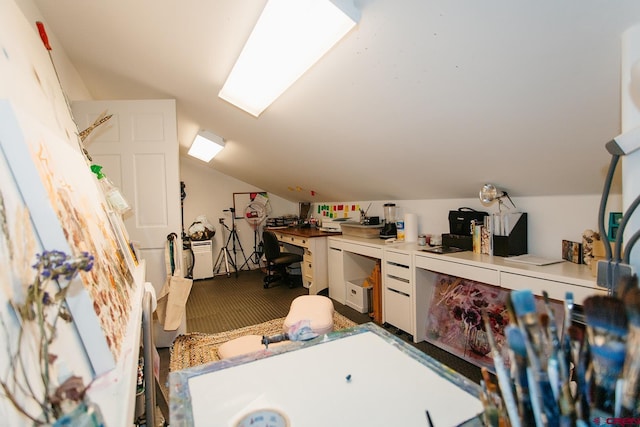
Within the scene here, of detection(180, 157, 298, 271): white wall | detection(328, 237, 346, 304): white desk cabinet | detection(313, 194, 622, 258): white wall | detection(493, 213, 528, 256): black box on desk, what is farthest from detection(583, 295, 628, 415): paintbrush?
detection(180, 157, 298, 271): white wall

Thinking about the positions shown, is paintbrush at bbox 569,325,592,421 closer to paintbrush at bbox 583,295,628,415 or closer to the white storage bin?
paintbrush at bbox 583,295,628,415

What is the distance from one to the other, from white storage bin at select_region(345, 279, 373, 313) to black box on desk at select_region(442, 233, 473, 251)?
3.30ft

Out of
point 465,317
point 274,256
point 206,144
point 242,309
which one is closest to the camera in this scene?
point 465,317

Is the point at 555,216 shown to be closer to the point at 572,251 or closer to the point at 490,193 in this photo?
the point at 572,251

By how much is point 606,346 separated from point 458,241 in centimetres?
241

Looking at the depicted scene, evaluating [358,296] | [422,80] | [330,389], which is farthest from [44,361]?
[358,296]

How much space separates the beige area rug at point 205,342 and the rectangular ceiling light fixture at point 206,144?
2.15 meters

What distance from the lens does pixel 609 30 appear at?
102 cm

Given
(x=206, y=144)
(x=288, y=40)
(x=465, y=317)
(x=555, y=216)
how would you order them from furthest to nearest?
(x=206, y=144) → (x=465, y=317) → (x=555, y=216) → (x=288, y=40)

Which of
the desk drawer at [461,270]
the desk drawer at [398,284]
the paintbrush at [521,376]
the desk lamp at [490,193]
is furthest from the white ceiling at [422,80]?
the paintbrush at [521,376]

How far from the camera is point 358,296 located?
11.2 ft

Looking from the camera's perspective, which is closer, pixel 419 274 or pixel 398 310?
pixel 419 274

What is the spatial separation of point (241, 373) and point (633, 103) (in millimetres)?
1203

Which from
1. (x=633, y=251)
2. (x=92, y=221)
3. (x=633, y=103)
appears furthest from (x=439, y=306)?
(x=92, y=221)
